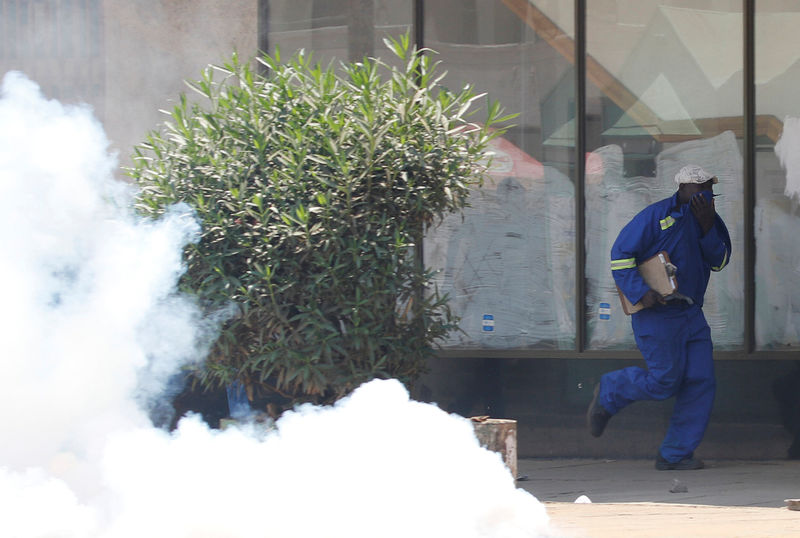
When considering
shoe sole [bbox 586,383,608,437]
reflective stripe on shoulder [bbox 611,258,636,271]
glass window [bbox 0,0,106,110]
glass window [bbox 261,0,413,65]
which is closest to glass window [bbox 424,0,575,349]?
glass window [bbox 261,0,413,65]

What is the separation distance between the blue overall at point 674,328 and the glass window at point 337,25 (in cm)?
235

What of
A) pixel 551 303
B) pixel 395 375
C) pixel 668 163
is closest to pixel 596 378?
pixel 551 303

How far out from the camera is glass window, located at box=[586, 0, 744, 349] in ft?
24.4

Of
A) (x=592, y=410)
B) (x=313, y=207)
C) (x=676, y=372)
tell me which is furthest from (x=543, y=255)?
(x=313, y=207)

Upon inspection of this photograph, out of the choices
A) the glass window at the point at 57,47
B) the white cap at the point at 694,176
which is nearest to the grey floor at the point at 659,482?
the white cap at the point at 694,176

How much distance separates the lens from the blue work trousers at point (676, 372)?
662 cm

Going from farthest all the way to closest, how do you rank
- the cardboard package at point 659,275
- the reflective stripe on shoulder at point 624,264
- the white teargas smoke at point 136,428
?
the reflective stripe on shoulder at point 624,264 → the cardboard package at point 659,275 → the white teargas smoke at point 136,428

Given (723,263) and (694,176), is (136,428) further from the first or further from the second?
(723,263)

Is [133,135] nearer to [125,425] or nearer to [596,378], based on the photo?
Answer: [125,425]

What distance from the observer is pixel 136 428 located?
17.8 ft

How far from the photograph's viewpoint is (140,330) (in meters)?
5.58

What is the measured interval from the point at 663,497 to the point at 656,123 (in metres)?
2.78

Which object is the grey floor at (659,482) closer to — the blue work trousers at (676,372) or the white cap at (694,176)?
the blue work trousers at (676,372)

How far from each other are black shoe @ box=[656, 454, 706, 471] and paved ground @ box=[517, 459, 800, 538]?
0.15 ft
